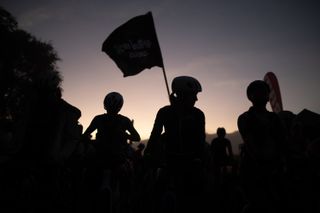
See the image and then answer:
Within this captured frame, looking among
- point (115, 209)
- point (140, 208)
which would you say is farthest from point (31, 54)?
point (115, 209)

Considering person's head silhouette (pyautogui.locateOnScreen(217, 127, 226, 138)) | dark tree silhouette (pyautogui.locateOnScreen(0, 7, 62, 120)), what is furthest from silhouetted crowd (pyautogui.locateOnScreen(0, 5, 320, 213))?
dark tree silhouette (pyautogui.locateOnScreen(0, 7, 62, 120))

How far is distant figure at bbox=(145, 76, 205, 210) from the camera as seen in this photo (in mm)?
3305

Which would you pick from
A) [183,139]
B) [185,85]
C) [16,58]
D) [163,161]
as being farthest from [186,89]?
[16,58]

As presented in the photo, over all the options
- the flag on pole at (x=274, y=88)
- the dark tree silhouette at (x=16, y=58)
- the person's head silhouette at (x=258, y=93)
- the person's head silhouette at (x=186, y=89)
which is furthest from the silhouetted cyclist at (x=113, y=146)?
the dark tree silhouette at (x=16, y=58)

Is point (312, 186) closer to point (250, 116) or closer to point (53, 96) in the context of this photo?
point (250, 116)

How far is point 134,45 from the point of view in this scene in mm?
6102

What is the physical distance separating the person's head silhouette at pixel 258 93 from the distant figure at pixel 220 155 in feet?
21.0

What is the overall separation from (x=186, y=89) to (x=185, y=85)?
0.06 meters

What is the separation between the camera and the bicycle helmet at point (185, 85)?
3652mm

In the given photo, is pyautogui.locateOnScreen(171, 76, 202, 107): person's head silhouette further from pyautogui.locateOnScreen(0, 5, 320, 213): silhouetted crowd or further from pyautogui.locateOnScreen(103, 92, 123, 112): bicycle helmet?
pyautogui.locateOnScreen(103, 92, 123, 112): bicycle helmet

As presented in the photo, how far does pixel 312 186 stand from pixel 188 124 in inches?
79.5

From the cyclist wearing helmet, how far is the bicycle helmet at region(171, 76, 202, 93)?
1.32 m

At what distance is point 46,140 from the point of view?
332 cm

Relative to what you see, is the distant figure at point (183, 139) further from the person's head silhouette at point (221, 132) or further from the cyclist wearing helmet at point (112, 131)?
the person's head silhouette at point (221, 132)
